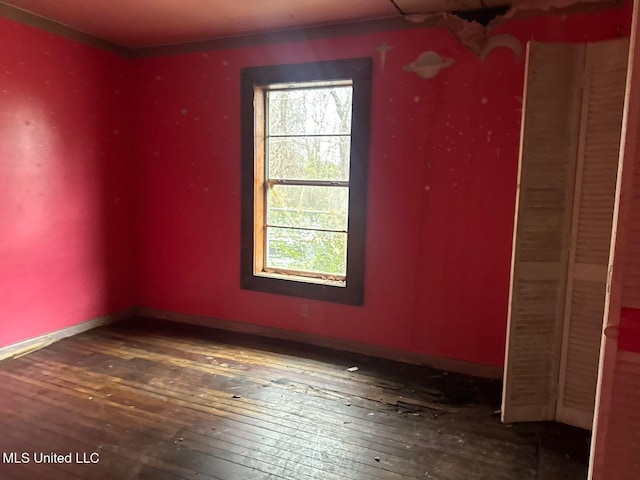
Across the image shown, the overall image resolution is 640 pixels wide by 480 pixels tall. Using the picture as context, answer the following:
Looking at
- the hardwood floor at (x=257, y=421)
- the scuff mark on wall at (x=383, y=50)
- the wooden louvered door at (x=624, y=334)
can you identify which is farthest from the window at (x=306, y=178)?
the wooden louvered door at (x=624, y=334)

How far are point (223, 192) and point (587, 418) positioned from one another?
2971 mm

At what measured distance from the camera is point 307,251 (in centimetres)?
375

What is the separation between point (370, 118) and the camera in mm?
3281

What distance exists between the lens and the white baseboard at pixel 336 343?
125 inches

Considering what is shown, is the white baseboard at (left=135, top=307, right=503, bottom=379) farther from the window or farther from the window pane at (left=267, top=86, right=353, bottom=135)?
the window pane at (left=267, top=86, right=353, bottom=135)

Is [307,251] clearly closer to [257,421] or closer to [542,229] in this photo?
[257,421]

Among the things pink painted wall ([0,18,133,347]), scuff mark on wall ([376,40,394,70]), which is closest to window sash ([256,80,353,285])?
scuff mark on wall ([376,40,394,70])

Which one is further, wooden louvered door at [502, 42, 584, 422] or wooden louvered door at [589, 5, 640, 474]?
wooden louvered door at [502, 42, 584, 422]

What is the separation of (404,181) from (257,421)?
1.85 metres

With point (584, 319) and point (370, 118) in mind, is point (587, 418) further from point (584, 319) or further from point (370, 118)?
point (370, 118)

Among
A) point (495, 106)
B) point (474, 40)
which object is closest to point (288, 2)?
point (474, 40)

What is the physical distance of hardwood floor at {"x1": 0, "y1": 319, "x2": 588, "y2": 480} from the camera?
2.10 m

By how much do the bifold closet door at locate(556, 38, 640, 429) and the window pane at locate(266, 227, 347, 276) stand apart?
166 cm

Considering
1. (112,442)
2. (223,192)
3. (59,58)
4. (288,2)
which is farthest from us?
(223,192)
